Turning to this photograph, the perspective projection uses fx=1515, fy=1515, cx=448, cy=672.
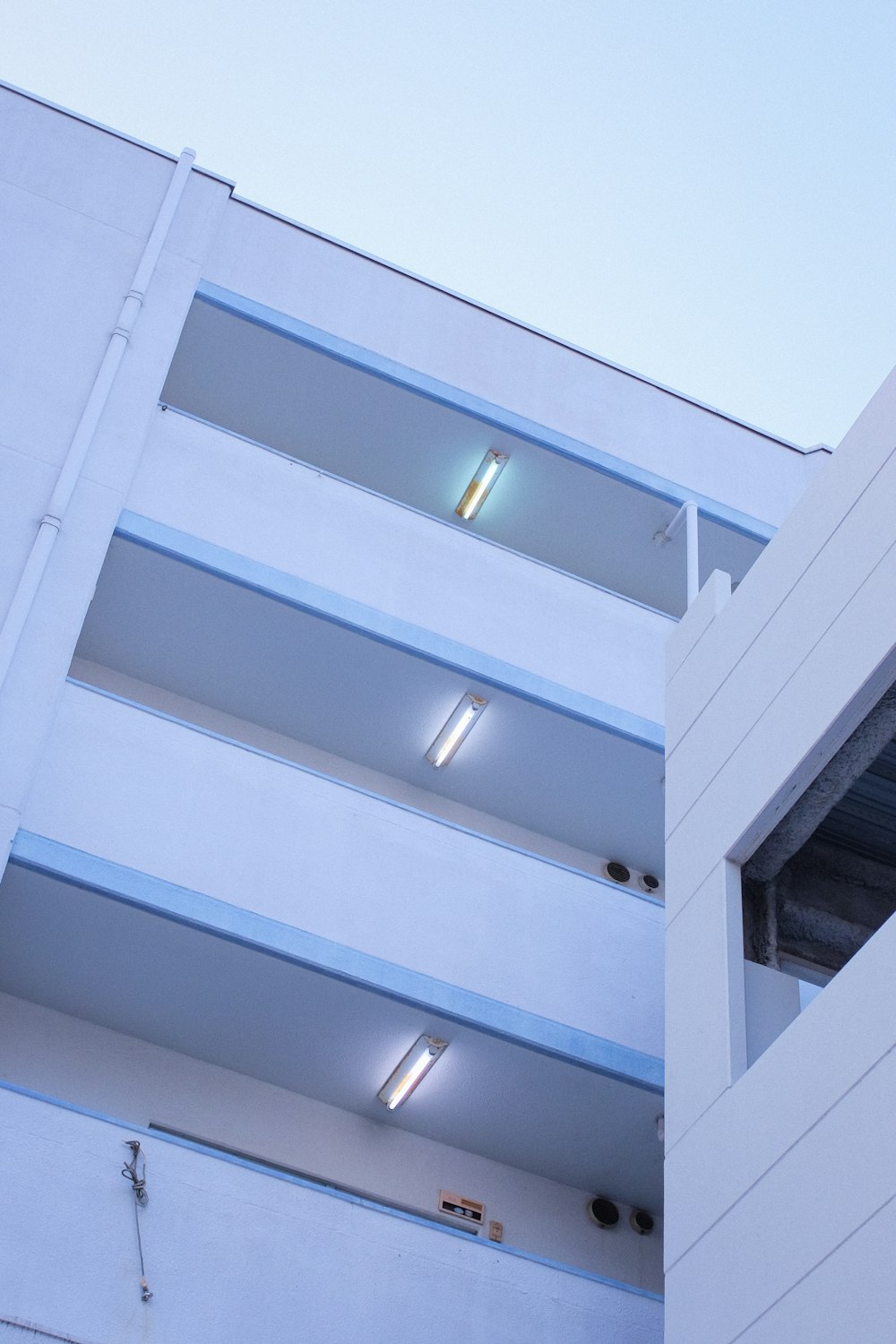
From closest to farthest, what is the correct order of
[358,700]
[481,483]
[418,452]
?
[358,700], [418,452], [481,483]

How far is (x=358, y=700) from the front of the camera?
39.0 feet

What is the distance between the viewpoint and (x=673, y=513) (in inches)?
548


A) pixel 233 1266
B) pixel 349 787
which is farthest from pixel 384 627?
pixel 233 1266

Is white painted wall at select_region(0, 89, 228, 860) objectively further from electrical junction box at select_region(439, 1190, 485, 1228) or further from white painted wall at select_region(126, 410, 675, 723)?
electrical junction box at select_region(439, 1190, 485, 1228)

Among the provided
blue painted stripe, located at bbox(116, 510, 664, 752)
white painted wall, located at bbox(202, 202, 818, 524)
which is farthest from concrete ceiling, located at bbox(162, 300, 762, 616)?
blue painted stripe, located at bbox(116, 510, 664, 752)

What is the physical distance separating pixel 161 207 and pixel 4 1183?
8.95 meters

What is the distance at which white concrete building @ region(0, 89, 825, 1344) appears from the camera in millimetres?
8344

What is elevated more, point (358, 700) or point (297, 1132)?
point (358, 700)

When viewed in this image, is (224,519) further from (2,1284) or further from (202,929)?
(2,1284)

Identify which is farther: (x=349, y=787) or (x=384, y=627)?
(x=384, y=627)

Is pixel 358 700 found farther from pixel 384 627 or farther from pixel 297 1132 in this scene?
pixel 297 1132

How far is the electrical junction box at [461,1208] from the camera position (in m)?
10.3

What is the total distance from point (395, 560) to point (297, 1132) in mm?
4483

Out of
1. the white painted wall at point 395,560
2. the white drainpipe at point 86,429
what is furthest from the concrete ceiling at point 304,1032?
the white painted wall at point 395,560
